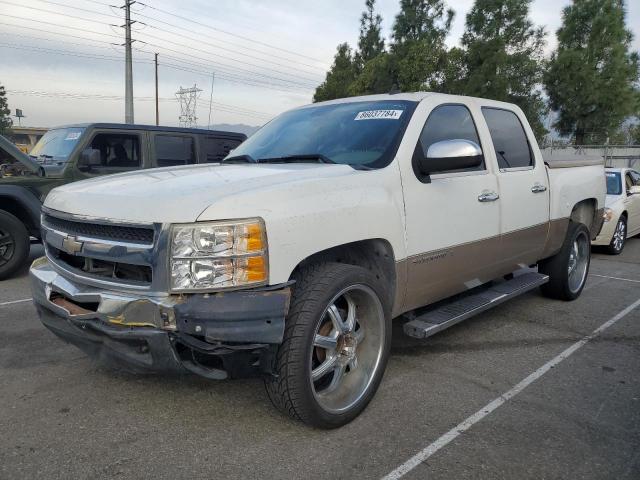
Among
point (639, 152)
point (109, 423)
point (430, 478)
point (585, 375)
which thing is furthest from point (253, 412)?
point (639, 152)

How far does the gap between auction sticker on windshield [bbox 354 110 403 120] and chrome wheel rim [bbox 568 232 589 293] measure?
3082 millimetres

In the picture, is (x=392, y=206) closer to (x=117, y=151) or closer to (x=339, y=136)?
(x=339, y=136)

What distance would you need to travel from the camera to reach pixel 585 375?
12.2 ft

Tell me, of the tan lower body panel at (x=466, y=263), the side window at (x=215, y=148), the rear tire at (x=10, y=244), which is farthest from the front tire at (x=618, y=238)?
the rear tire at (x=10, y=244)

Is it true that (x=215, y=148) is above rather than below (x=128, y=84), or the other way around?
below

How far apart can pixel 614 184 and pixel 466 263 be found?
24.4 feet

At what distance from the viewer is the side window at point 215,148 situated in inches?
323

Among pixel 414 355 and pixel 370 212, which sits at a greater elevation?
pixel 370 212

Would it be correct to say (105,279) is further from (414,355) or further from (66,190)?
(414,355)

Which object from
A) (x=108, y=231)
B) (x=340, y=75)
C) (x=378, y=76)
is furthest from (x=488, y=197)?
(x=340, y=75)

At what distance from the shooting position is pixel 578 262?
581 centimetres

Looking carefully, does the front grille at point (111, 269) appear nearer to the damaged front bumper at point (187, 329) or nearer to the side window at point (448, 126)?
the damaged front bumper at point (187, 329)

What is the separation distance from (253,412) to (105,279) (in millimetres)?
1127

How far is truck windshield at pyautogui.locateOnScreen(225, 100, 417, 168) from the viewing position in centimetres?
344
